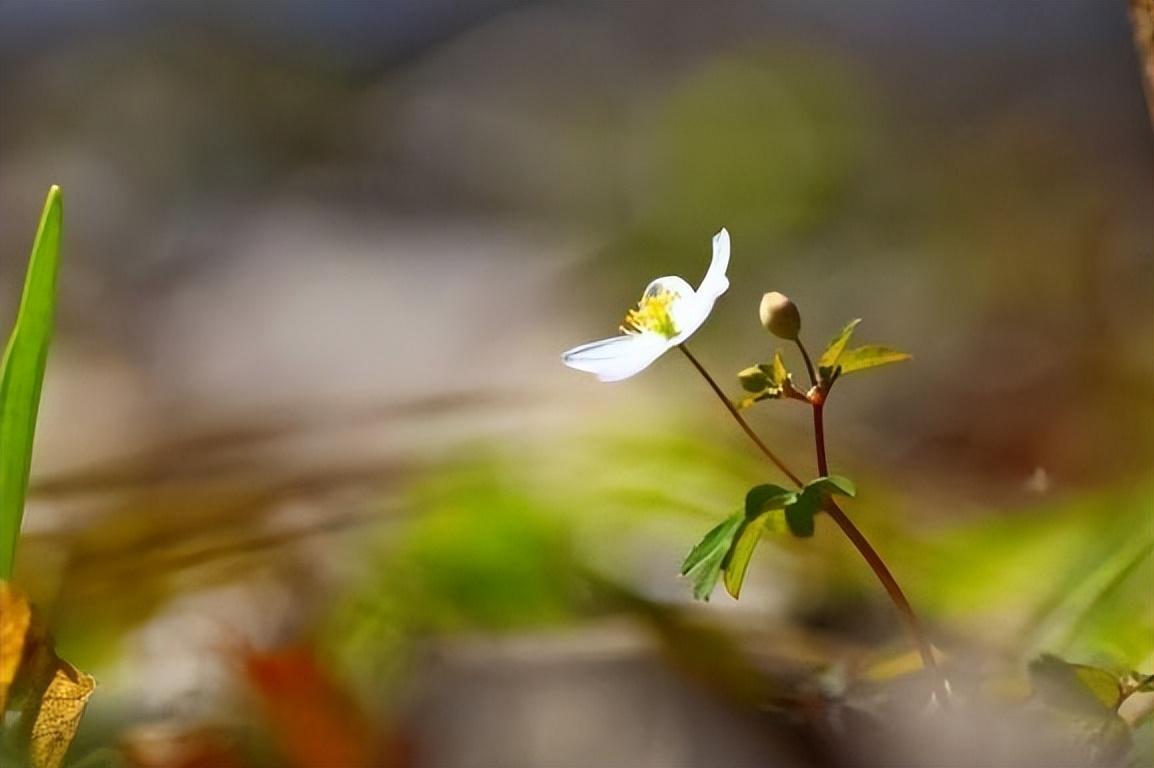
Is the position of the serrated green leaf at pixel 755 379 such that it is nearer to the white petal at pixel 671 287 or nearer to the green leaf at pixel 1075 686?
the white petal at pixel 671 287

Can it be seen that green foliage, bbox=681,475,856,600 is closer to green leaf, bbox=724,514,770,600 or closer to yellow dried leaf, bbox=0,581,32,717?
green leaf, bbox=724,514,770,600

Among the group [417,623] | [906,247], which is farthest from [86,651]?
[906,247]

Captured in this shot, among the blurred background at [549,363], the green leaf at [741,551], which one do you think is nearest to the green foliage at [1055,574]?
the blurred background at [549,363]

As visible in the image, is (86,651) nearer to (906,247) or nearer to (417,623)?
(417,623)

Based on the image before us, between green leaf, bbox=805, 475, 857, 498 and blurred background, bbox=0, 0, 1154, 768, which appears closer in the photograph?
green leaf, bbox=805, 475, 857, 498

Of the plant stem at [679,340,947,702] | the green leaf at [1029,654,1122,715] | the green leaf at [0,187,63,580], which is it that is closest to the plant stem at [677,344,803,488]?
the plant stem at [679,340,947,702]

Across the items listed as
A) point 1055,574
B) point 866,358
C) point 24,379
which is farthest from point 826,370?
point 24,379
